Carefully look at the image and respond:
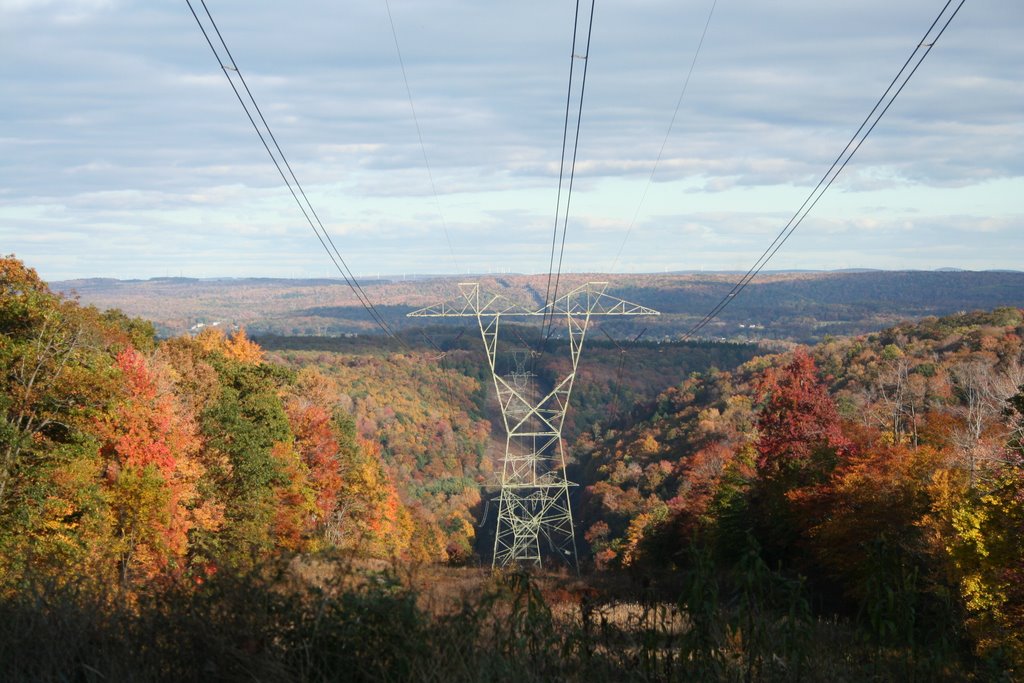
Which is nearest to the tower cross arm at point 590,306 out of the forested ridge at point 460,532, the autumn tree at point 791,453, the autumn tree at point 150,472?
the autumn tree at point 791,453

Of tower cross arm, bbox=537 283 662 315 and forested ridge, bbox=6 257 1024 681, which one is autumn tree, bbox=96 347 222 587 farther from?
tower cross arm, bbox=537 283 662 315

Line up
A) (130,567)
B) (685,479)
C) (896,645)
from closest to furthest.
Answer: (896,645)
(130,567)
(685,479)

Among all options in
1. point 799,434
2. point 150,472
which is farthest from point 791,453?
point 150,472

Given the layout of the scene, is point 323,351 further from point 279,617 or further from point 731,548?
point 279,617

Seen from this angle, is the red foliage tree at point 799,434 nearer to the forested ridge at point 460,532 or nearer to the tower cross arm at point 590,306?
the forested ridge at point 460,532

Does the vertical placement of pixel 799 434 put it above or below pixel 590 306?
below

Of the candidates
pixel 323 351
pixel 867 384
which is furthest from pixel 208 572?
pixel 323 351

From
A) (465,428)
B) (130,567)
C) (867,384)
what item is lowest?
(465,428)

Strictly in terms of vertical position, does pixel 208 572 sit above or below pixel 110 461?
above

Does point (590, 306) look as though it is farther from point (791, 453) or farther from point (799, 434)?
point (799, 434)
